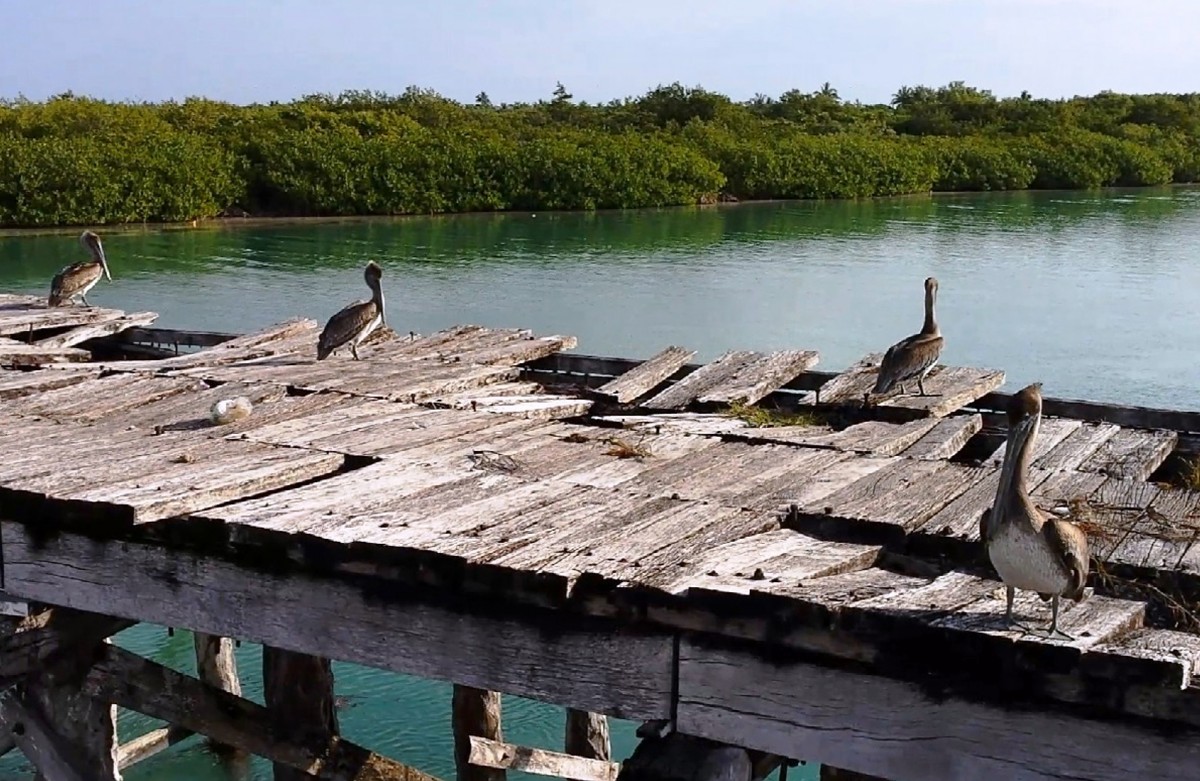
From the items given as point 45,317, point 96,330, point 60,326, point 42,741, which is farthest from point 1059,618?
point 45,317

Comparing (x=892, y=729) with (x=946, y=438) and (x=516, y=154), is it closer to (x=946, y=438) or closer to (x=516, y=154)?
(x=946, y=438)

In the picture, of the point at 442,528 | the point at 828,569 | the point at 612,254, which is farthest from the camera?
the point at 612,254

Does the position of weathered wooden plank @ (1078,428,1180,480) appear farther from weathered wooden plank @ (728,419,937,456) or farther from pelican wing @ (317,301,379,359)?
pelican wing @ (317,301,379,359)

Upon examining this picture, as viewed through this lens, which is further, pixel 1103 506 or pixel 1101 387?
pixel 1101 387

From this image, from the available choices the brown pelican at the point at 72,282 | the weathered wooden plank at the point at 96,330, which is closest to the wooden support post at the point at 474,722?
the weathered wooden plank at the point at 96,330

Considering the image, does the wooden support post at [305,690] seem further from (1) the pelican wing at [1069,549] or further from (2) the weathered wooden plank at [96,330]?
(2) the weathered wooden plank at [96,330]

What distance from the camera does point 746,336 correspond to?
23750 millimetres

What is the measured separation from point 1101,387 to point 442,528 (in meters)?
16.5

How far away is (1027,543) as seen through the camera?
14.1ft

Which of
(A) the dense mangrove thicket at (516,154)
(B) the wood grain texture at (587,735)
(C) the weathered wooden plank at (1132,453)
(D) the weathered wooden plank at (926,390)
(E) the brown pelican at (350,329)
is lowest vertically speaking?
(B) the wood grain texture at (587,735)

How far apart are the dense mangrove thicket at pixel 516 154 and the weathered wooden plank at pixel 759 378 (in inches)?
1246

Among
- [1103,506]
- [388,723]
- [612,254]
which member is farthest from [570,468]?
[612,254]

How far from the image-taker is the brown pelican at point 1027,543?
4.25 metres

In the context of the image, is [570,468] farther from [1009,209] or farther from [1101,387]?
[1009,209]
